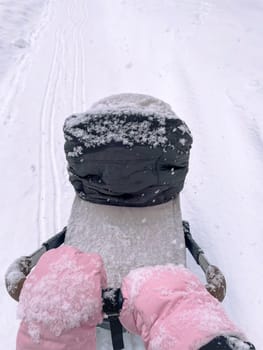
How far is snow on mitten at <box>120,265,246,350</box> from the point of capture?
1.39m

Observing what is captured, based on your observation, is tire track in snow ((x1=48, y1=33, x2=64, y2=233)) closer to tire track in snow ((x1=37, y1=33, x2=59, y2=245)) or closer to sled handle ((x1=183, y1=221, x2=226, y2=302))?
tire track in snow ((x1=37, y1=33, x2=59, y2=245))

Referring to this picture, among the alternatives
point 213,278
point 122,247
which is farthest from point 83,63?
point 213,278

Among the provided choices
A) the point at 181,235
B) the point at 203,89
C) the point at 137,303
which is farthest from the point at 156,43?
the point at 137,303

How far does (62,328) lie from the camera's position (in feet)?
5.19

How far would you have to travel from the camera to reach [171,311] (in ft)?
Result: 4.97

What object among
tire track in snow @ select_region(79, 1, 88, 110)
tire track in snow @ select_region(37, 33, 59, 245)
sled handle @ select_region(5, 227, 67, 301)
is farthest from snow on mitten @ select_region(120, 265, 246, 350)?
tire track in snow @ select_region(79, 1, 88, 110)

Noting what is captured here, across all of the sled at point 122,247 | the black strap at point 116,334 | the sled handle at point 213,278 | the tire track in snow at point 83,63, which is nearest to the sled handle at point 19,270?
the sled at point 122,247

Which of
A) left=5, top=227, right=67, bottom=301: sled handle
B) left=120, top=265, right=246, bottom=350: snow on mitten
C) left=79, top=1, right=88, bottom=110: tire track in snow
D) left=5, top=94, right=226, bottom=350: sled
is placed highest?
left=79, top=1, right=88, bottom=110: tire track in snow

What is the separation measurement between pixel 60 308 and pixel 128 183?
0.80 meters

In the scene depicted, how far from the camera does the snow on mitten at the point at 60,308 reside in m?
1.59

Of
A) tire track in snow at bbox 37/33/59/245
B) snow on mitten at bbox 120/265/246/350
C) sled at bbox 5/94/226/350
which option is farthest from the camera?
tire track in snow at bbox 37/33/59/245

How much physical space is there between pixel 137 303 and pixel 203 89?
3.59 metres

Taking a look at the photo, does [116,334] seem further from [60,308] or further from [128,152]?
[128,152]

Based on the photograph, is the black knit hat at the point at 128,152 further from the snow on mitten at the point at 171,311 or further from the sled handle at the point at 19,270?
the snow on mitten at the point at 171,311
